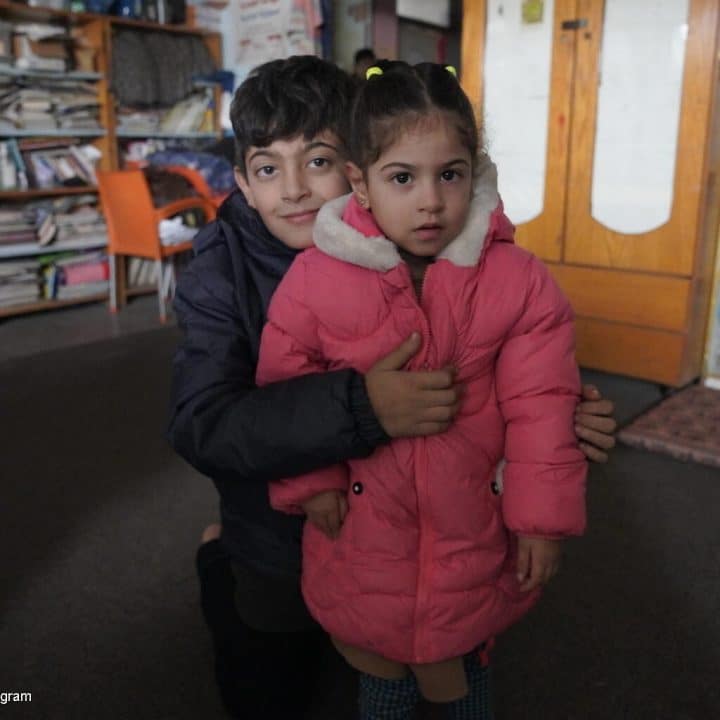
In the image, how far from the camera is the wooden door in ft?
9.55

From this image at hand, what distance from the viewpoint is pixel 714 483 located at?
2160mm

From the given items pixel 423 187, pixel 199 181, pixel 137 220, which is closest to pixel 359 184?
pixel 423 187

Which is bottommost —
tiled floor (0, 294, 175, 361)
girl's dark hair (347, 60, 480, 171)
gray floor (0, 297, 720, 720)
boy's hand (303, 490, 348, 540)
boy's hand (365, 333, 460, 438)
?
gray floor (0, 297, 720, 720)

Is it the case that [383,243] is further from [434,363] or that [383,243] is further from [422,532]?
[422,532]

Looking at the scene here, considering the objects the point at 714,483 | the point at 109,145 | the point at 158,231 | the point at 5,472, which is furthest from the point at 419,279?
the point at 109,145

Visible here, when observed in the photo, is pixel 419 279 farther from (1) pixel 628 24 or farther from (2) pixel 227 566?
(1) pixel 628 24

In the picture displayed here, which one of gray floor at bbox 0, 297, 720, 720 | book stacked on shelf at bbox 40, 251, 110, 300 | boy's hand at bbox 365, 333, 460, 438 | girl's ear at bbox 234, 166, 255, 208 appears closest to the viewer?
boy's hand at bbox 365, 333, 460, 438

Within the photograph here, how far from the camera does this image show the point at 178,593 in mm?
1655

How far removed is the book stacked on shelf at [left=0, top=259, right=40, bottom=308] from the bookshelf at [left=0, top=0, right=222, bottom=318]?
13 mm

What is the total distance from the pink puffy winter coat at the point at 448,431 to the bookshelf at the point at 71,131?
3635 mm

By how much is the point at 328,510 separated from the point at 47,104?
12.9 ft

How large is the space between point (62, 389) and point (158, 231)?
4.21 feet

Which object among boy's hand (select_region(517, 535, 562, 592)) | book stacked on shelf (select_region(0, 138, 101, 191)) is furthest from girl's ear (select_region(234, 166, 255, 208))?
book stacked on shelf (select_region(0, 138, 101, 191))

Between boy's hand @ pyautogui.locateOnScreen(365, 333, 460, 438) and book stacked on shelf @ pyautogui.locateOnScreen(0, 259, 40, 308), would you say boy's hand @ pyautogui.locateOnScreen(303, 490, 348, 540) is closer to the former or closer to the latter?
boy's hand @ pyautogui.locateOnScreen(365, 333, 460, 438)
